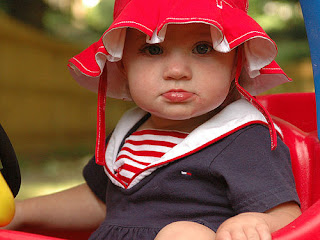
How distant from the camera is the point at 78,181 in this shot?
145 centimetres

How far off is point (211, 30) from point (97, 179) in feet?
0.97

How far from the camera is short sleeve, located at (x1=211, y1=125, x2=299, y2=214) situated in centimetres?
50

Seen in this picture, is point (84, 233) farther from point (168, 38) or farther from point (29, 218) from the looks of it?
point (168, 38)

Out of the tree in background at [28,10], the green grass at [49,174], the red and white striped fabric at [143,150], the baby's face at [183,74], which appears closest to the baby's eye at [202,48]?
the baby's face at [183,74]

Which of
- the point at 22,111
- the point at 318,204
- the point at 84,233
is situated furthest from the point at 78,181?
the point at 318,204

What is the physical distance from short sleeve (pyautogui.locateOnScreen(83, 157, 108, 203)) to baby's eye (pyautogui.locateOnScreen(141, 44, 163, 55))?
0.21 metres

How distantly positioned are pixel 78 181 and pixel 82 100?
35cm

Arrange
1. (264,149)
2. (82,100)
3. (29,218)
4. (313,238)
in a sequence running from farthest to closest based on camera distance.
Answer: (82,100) < (29,218) < (264,149) < (313,238)

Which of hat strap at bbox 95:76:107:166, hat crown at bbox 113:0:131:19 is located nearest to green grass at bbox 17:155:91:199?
hat strap at bbox 95:76:107:166

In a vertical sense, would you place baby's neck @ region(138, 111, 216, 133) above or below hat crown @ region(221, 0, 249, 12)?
below

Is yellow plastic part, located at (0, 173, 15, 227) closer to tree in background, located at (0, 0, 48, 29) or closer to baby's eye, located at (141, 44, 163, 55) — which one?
baby's eye, located at (141, 44, 163, 55)

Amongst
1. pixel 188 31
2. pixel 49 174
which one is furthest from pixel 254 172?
pixel 49 174

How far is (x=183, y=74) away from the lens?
52 centimetres

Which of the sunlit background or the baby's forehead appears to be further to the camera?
the sunlit background
